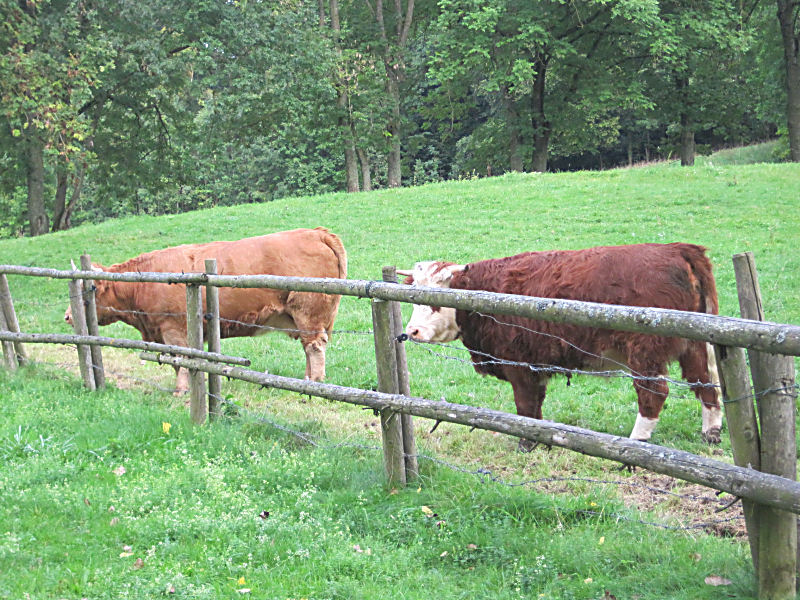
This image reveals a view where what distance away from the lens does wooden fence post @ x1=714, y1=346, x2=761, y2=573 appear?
11.3 ft

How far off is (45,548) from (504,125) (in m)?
34.3

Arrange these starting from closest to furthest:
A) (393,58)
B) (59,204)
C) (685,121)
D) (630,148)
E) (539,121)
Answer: (59,204) → (539,121) → (685,121) → (393,58) → (630,148)

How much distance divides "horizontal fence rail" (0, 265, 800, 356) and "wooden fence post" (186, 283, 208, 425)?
102 centimetres

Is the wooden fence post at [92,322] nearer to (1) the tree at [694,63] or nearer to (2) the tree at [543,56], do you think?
(2) the tree at [543,56]

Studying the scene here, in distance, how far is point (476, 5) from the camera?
99.2ft

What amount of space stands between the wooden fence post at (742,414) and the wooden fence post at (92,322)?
6369 millimetres

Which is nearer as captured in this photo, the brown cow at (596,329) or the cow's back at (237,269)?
the brown cow at (596,329)

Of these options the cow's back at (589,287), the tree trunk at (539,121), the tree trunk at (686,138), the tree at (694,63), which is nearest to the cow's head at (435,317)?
→ the cow's back at (589,287)

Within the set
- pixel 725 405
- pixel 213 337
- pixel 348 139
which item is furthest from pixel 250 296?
pixel 348 139

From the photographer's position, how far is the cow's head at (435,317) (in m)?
7.27

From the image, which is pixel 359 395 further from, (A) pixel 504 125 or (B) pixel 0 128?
(A) pixel 504 125

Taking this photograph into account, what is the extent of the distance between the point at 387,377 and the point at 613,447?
167 cm

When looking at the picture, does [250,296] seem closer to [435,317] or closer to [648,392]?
[435,317]

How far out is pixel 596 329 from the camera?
20.7 feet
